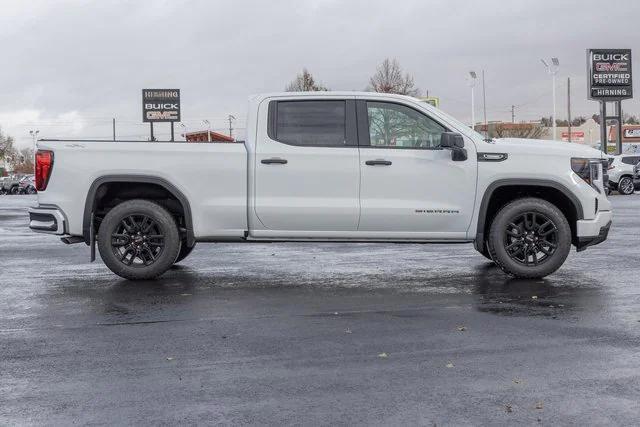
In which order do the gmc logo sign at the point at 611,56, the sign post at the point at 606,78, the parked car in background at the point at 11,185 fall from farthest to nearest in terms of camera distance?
the parked car in background at the point at 11,185 → the gmc logo sign at the point at 611,56 → the sign post at the point at 606,78

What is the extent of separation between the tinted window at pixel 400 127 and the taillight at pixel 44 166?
335 centimetres

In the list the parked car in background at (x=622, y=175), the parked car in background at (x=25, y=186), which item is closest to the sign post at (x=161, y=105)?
the parked car in background at (x=25, y=186)

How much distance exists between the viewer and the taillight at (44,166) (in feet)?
30.9

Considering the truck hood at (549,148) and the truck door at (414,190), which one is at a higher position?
the truck hood at (549,148)

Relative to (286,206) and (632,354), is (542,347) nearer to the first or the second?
(632,354)

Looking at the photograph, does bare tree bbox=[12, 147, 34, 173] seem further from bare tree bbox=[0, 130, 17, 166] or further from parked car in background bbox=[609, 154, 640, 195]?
parked car in background bbox=[609, 154, 640, 195]

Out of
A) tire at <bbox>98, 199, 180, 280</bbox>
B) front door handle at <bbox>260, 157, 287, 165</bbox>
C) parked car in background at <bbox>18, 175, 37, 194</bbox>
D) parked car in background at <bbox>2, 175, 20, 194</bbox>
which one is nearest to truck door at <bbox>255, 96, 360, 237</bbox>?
front door handle at <bbox>260, 157, 287, 165</bbox>

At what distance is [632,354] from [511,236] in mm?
3769

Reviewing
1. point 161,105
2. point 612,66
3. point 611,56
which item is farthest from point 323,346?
point 161,105

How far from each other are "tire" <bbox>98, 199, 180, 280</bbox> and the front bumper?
420 cm

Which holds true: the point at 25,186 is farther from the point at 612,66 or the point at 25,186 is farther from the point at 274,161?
the point at 274,161

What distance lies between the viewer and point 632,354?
5.75m

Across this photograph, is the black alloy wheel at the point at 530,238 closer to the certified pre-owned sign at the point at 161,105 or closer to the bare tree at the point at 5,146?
the certified pre-owned sign at the point at 161,105

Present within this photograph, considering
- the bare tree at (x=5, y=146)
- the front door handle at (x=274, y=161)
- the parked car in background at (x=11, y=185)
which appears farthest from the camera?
the bare tree at (x=5, y=146)
